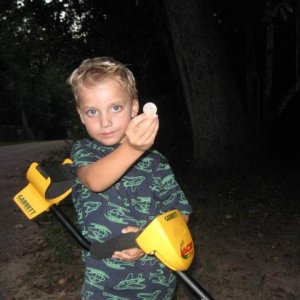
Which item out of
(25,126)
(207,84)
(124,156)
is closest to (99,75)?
(124,156)

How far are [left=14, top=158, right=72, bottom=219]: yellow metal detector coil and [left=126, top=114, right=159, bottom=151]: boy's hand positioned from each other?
0.69 meters

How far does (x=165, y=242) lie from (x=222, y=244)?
4213 millimetres

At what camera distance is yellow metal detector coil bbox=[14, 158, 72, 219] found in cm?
210

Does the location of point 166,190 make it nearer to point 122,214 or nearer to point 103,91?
point 122,214

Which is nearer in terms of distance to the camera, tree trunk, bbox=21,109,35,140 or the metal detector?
the metal detector

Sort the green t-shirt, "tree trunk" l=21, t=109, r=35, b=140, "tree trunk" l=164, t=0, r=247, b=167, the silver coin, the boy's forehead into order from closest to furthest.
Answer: the silver coin → the boy's forehead → the green t-shirt → "tree trunk" l=164, t=0, r=247, b=167 → "tree trunk" l=21, t=109, r=35, b=140

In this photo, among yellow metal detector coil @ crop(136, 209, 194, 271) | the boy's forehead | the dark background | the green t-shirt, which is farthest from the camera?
Result: the dark background

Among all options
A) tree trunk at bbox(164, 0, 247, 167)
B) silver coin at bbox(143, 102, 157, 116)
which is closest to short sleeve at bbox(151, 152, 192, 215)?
silver coin at bbox(143, 102, 157, 116)

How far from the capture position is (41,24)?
1264 centimetres

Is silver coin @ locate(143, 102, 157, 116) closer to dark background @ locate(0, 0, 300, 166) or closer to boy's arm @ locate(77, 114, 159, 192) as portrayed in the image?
boy's arm @ locate(77, 114, 159, 192)

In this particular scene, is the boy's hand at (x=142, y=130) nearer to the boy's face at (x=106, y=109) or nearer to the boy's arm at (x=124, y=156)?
the boy's arm at (x=124, y=156)

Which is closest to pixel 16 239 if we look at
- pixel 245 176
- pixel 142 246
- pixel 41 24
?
pixel 245 176

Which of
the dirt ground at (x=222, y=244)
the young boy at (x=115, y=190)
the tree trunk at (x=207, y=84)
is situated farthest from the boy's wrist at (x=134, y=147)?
the tree trunk at (x=207, y=84)

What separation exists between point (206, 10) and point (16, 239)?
17.1ft
